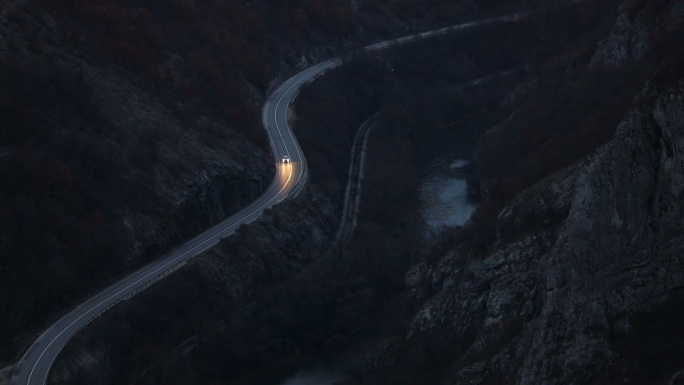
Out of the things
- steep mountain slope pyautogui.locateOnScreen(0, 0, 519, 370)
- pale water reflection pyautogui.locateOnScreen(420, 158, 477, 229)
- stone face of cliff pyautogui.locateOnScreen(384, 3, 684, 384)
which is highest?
steep mountain slope pyautogui.locateOnScreen(0, 0, 519, 370)

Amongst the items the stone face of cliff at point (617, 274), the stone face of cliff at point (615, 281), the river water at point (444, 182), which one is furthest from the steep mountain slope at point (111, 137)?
the stone face of cliff at point (617, 274)

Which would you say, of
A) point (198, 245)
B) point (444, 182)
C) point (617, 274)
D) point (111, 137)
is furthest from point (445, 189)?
point (617, 274)

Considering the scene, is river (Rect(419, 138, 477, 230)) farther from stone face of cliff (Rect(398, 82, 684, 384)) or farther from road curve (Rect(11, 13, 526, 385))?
stone face of cliff (Rect(398, 82, 684, 384))

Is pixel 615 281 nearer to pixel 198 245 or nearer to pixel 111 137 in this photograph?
pixel 198 245

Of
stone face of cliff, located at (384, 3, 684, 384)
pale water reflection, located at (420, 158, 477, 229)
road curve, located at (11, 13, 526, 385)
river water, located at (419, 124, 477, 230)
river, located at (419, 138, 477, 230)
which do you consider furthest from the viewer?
river water, located at (419, 124, 477, 230)

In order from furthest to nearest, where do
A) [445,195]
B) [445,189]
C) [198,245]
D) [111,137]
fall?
1. [445,189]
2. [445,195]
3. [111,137]
4. [198,245]

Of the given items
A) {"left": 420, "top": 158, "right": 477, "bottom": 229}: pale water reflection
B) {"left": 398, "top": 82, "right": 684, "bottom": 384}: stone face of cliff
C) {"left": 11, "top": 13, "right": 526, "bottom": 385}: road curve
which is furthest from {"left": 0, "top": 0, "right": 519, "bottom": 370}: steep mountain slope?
{"left": 398, "top": 82, "right": 684, "bottom": 384}: stone face of cliff

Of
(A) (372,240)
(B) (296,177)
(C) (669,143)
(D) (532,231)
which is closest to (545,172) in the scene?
(D) (532,231)

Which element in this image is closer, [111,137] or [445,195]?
[111,137]
